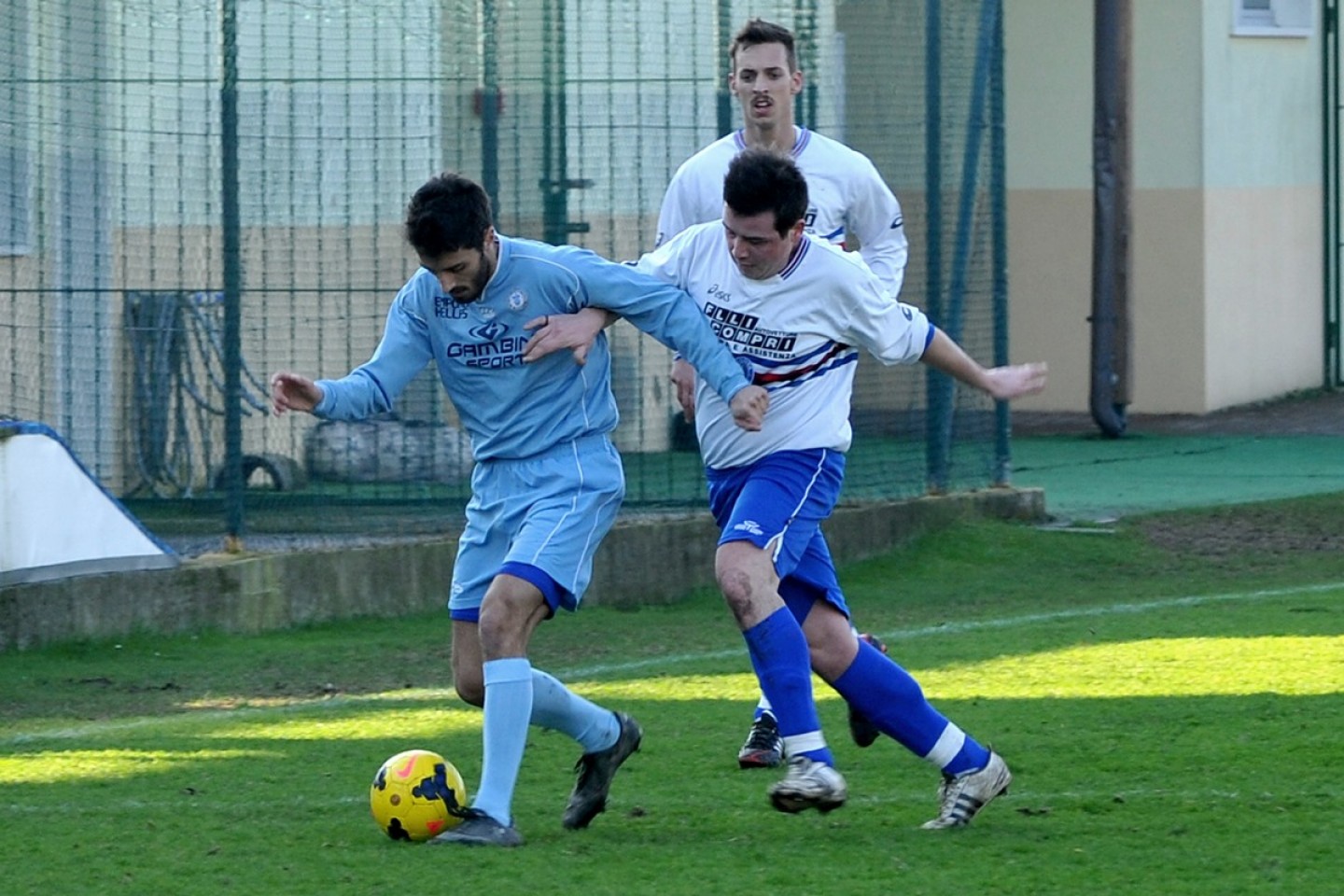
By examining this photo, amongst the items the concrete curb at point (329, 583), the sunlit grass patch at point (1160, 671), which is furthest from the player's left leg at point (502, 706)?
the concrete curb at point (329, 583)

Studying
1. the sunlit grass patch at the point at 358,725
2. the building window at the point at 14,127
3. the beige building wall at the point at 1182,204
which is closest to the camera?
the sunlit grass patch at the point at 358,725

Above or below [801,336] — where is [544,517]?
below

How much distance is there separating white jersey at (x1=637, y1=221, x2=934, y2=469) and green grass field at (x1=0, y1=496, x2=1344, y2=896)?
3.37 ft

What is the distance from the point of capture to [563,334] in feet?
19.4

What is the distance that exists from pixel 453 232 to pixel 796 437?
1.06m

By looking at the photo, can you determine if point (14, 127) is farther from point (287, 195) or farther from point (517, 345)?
point (517, 345)

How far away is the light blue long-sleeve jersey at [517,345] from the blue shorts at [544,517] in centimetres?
6

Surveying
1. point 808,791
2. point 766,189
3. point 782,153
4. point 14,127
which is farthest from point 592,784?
point 14,127

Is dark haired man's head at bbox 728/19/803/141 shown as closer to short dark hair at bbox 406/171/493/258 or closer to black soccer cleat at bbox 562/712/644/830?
short dark hair at bbox 406/171/493/258

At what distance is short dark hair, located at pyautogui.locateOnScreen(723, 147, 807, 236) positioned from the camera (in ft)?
19.0

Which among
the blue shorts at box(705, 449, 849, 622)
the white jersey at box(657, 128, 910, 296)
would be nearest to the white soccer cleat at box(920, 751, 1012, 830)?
the blue shorts at box(705, 449, 849, 622)

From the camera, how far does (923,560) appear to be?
12008 millimetres

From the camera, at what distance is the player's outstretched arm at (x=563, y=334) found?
588 cm

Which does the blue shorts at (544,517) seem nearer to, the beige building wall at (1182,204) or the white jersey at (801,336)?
the white jersey at (801,336)
